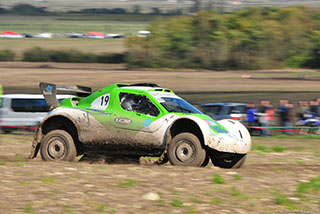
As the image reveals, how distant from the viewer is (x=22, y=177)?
24.3 ft

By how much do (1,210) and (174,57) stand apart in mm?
55069

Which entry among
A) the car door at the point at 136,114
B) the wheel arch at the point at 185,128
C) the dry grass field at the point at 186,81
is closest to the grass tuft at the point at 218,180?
the wheel arch at the point at 185,128

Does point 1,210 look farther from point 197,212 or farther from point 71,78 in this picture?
point 71,78

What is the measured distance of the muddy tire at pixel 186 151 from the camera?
9.01 meters

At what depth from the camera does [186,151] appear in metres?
9.16

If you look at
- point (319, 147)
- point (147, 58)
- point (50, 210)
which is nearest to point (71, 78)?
point (147, 58)

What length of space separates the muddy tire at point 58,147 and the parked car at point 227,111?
9.25 metres

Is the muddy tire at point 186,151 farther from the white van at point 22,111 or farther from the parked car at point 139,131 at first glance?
the white van at point 22,111

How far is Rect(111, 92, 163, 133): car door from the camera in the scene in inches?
371

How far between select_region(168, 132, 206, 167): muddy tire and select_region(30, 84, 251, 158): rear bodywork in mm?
148

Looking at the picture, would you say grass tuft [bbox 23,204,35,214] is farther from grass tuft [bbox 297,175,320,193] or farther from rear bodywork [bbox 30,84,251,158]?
rear bodywork [bbox 30,84,251,158]

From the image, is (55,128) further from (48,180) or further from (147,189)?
(147,189)

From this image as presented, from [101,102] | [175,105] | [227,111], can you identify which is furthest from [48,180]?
[227,111]

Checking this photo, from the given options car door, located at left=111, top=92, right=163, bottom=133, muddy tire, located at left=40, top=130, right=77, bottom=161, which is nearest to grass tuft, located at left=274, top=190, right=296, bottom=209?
car door, located at left=111, top=92, right=163, bottom=133
